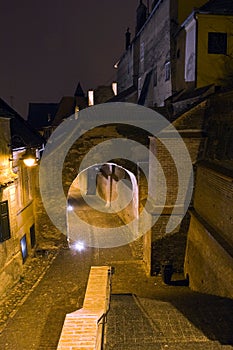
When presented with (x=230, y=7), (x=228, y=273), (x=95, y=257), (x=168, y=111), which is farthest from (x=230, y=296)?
(x=230, y=7)

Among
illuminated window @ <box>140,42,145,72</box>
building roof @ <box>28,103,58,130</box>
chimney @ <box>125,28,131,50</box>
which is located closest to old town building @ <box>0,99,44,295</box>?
illuminated window @ <box>140,42,145,72</box>

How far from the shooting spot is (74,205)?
21734 millimetres

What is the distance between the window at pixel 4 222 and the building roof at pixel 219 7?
13547 millimetres

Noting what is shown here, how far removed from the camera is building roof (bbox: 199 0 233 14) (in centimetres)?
1545

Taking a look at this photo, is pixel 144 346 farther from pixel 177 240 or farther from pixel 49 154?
pixel 49 154

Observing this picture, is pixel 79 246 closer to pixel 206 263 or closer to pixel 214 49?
pixel 206 263

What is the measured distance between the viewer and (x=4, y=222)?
962 cm

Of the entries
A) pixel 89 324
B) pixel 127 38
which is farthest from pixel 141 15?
pixel 89 324

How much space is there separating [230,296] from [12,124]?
11057 mm

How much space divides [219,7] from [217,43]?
176 centimetres

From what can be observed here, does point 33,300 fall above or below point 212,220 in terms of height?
below

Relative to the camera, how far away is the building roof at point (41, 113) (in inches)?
1561

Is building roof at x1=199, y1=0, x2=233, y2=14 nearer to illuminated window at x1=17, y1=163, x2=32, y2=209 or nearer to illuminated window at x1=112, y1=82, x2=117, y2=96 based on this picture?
illuminated window at x1=17, y1=163, x2=32, y2=209

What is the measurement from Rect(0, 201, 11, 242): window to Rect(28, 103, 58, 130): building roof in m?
30.7
